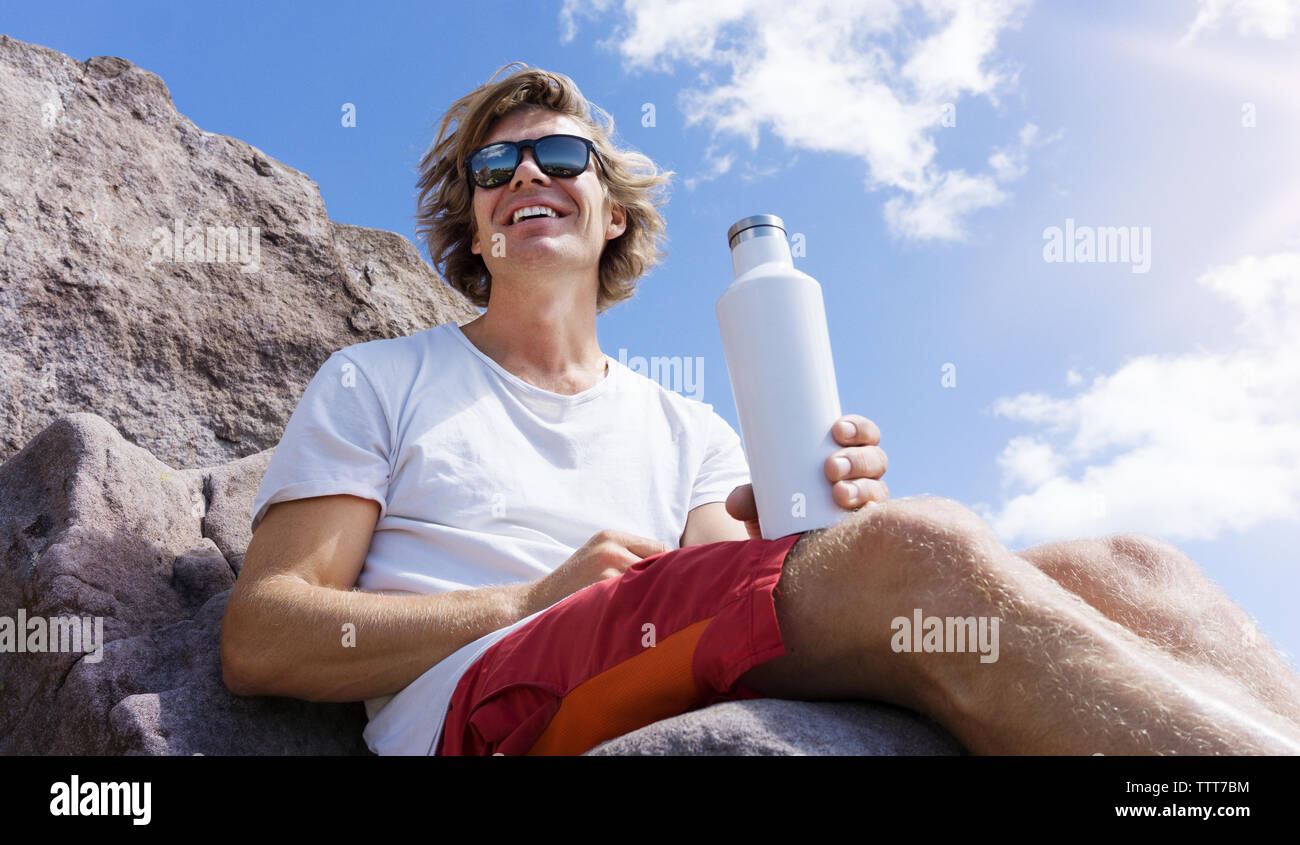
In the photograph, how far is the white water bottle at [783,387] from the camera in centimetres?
191

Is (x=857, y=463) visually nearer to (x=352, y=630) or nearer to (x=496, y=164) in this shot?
(x=352, y=630)

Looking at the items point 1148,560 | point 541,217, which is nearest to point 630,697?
point 1148,560

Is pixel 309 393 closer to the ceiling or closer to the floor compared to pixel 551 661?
closer to the ceiling

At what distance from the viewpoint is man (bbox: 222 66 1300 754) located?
5.27 ft

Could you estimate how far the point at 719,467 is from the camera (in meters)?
3.19

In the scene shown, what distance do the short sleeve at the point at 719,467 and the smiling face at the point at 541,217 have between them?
2.37 feet

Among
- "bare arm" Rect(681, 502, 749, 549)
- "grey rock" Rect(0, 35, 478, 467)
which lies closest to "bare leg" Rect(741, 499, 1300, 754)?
"bare arm" Rect(681, 502, 749, 549)

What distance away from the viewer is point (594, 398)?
9.92 feet

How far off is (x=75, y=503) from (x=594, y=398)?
148 centimetres

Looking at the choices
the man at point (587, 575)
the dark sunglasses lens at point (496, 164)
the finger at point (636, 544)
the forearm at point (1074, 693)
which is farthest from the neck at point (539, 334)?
the forearm at point (1074, 693)

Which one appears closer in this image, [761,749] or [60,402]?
[761,749]

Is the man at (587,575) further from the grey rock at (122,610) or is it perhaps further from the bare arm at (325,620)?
the grey rock at (122,610)
